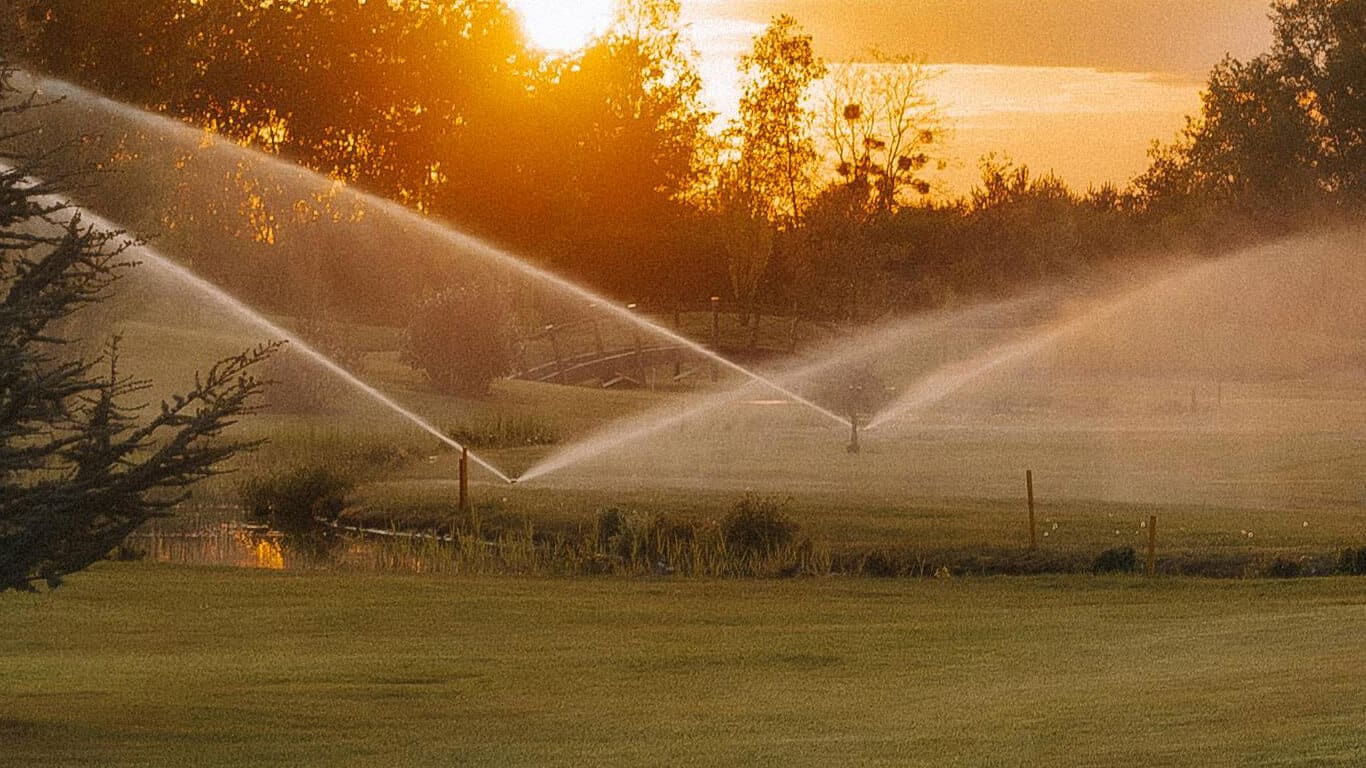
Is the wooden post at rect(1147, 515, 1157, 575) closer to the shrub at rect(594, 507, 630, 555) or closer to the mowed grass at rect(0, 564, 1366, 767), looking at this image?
the mowed grass at rect(0, 564, 1366, 767)

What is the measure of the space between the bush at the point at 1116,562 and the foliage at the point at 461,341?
37.5 m

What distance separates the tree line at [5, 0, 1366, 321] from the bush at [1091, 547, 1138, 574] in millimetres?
32844

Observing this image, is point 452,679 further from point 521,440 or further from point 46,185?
point 521,440

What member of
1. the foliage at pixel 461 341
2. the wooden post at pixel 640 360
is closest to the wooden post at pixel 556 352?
the wooden post at pixel 640 360

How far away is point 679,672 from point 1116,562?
11.6 meters

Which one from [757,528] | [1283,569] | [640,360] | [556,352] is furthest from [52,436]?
[640,360]

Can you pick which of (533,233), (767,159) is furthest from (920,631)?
(767,159)

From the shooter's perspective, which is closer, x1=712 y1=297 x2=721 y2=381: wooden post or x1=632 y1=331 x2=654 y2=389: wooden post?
x1=712 y1=297 x2=721 y2=381: wooden post

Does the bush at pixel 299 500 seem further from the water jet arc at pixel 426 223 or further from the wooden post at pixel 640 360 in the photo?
the wooden post at pixel 640 360

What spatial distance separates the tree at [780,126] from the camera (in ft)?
373

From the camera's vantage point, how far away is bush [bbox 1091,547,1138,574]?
2930 cm

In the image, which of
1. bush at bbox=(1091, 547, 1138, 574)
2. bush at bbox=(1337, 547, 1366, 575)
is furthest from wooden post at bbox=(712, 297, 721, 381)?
bush at bbox=(1337, 547, 1366, 575)

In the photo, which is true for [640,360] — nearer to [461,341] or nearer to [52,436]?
[461,341]

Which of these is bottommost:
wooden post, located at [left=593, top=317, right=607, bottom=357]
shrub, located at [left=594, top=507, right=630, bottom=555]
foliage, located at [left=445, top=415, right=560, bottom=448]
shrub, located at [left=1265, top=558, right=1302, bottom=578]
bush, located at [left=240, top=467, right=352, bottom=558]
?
shrub, located at [left=1265, top=558, right=1302, bottom=578]
